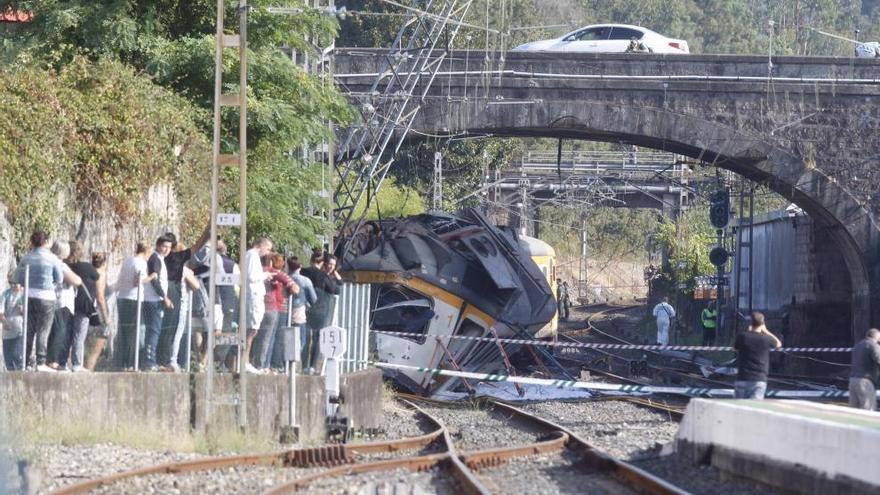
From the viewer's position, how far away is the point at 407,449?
16000mm

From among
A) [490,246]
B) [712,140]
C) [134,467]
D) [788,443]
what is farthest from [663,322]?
[134,467]

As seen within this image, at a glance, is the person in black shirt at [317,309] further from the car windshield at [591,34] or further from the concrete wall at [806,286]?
the car windshield at [591,34]

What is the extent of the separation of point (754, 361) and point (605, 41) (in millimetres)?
23919

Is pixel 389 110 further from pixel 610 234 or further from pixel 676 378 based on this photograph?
pixel 610 234

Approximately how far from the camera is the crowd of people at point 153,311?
47.3ft

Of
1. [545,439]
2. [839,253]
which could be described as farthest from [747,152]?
[545,439]

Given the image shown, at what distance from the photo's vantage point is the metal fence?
19016 mm

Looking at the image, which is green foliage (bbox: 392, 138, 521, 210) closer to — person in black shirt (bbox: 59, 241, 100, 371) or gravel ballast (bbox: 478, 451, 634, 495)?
person in black shirt (bbox: 59, 241, 100, 371)

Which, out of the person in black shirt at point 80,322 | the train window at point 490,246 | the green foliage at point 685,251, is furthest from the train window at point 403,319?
the green foliage at point 685,251

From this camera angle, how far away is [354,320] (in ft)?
64.2

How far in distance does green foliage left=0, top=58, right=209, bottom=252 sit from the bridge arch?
12.8 m

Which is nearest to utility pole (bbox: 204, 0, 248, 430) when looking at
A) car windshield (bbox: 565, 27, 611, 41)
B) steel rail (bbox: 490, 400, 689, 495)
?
steel rail (bbox: 490, 400, 689, 495)

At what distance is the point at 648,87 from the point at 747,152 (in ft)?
9.31

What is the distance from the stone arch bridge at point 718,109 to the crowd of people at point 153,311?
1550cm
